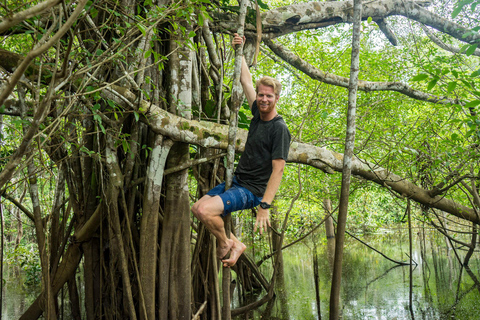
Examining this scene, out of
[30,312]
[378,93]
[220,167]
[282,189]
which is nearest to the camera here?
[30,312]

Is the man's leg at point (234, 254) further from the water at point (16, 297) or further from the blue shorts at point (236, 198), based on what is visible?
the water at point (16, 297)

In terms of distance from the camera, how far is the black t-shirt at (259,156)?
3527 millimetres

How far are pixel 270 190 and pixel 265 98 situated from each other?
82 centimetres

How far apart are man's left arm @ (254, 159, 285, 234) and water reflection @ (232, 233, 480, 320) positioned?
356 cm

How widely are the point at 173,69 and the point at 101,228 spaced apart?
203 centimetres

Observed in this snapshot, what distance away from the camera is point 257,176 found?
3.60m

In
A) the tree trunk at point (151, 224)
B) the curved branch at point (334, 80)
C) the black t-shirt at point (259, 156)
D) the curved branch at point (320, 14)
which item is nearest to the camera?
the black t-shirt at point (259, 156)

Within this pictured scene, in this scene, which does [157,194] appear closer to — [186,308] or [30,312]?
[186,308]

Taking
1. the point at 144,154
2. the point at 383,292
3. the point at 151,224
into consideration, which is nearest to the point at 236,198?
the point at 151,224

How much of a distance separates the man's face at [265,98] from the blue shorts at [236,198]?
74 centimetres

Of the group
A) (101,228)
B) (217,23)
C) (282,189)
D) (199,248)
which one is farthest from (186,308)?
(282,189)

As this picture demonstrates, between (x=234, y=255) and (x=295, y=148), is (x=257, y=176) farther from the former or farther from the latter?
(x=295, y=148)

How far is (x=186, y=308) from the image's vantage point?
450 centimetres

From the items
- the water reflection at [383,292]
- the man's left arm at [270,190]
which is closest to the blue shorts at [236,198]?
the man's left arm at [270,190]
